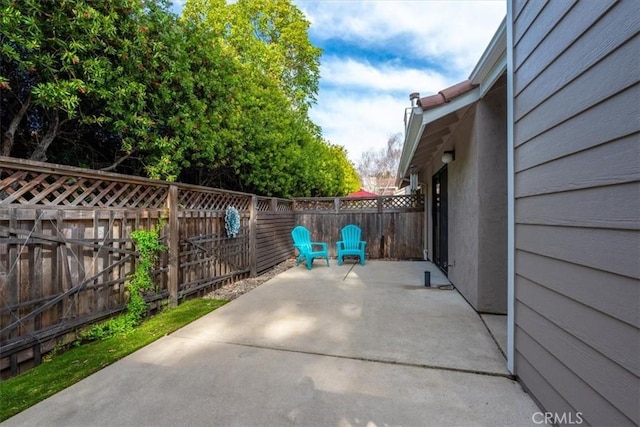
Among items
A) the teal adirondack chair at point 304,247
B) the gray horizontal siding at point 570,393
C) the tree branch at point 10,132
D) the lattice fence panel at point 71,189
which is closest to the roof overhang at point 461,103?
the gray horizontal siding at point 570,393

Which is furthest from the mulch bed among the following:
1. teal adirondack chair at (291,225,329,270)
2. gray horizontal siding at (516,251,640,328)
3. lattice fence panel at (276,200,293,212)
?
gray horizontal siding at (516,251,640,328)

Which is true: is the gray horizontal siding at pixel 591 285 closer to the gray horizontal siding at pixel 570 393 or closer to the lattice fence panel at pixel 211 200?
the gray horizontal siding at pixel 570 393

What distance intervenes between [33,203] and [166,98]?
225 centimetres

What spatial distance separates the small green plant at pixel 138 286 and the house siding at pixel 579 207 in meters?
3.40

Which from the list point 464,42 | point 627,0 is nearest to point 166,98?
point 627,0

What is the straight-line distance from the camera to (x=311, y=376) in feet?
6.53

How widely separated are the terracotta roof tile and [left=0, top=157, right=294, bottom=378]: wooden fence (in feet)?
10.2

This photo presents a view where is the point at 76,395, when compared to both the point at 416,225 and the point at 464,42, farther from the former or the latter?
the point at 464,42

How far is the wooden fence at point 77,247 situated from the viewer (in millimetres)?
2057

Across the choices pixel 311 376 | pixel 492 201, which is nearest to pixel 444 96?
pixel 492 201

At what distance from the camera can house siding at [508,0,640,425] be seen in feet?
3.39

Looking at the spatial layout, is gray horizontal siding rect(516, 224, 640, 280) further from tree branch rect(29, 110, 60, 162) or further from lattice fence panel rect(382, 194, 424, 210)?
lattice fence panel rect(382, 194, 424, 210)

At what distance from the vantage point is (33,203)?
7.25ft

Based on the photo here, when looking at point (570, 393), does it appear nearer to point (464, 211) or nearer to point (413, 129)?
point (464, 211)
